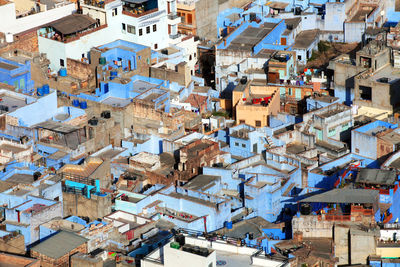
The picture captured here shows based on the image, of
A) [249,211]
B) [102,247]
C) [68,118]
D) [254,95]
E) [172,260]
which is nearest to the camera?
[172,260]

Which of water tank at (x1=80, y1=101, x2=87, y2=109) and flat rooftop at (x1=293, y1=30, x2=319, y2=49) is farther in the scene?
flat rooftop at (x1=293, y1=30, x2=319, y2=49)

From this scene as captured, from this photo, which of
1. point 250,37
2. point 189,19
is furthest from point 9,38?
point 250,37

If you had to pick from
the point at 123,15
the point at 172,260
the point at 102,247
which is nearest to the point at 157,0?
the point at 123,15

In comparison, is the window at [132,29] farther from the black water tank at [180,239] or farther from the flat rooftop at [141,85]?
the black water tank at [180,239]

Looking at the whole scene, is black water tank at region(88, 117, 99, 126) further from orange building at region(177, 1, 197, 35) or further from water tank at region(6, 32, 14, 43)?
orange building at region(177, 1, 197, 35)

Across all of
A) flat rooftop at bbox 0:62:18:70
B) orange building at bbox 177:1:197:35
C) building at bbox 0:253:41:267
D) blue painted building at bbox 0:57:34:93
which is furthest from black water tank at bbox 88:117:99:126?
orange building at bbox 177:1:197:35

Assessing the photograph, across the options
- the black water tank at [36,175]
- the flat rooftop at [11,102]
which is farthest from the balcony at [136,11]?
the black water tank at [36,175]

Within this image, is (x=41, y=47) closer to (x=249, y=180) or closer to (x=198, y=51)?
(x=198, y=51)

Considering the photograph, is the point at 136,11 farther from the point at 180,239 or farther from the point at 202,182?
the point at 180,239
